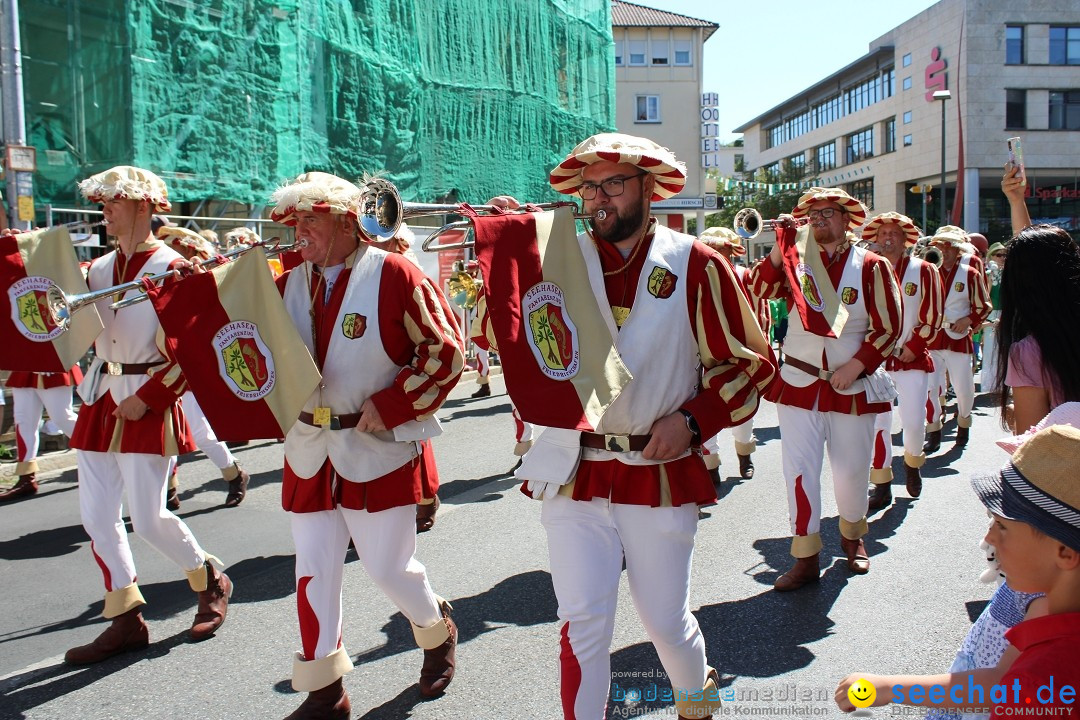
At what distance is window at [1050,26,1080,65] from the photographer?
47625mm

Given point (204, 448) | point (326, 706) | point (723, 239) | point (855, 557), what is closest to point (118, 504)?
point (326, 706)

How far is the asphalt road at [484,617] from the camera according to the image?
153 inches

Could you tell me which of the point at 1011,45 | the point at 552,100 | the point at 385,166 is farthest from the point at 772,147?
the point at 385,166

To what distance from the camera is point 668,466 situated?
10.4ft

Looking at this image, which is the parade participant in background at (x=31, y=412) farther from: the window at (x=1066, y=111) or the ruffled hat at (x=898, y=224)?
the window at (x=1066, y=111)

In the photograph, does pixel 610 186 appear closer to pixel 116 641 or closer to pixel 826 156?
pixel 116 641

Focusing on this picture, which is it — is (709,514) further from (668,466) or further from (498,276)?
(498,276)

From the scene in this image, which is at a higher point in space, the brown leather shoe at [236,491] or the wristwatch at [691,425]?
Result: the wristwatch at [691,425]

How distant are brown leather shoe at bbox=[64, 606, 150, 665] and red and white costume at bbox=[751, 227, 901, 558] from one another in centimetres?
345

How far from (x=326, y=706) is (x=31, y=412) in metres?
5.43

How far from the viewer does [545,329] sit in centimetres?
309

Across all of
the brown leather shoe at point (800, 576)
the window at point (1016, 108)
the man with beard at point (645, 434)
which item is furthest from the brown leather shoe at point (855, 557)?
the window at point (1016, 108)

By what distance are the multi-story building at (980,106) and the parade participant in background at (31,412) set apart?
1637 inches

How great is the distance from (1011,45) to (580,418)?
174 feet
